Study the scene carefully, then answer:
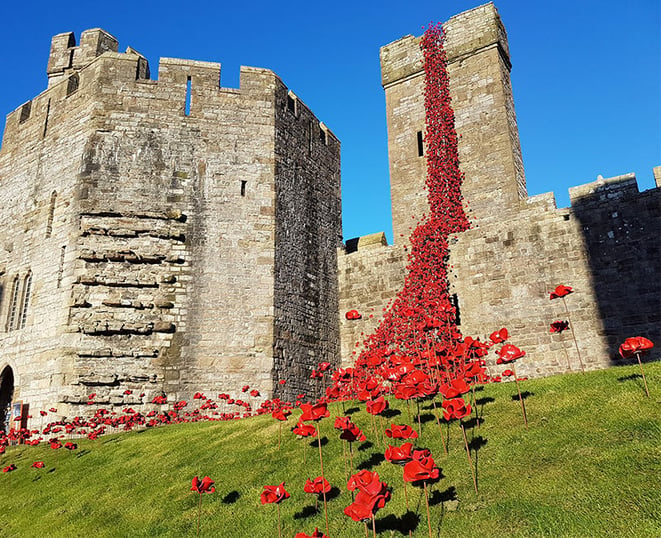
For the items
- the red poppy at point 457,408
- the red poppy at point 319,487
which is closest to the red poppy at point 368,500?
the red poppy at point 319,487

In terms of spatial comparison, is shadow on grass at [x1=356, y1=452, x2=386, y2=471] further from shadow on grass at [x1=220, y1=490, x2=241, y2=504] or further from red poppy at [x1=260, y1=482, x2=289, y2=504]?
red poppy at [x1=260, y1=482, x2=289, y2=504]

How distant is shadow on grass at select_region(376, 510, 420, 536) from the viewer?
16.4 ft

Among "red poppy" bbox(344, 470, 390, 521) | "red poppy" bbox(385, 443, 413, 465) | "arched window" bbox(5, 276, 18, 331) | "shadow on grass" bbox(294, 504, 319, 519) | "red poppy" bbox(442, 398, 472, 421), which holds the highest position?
"arched window" bbox(5, 276, 18, 331)

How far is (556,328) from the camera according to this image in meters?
7.57

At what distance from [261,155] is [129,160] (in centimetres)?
367

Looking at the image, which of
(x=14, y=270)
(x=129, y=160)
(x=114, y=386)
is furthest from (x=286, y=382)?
(x=14, y=270)

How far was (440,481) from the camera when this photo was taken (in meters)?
5.69

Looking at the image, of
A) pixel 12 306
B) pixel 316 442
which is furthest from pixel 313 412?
pixel 12 306

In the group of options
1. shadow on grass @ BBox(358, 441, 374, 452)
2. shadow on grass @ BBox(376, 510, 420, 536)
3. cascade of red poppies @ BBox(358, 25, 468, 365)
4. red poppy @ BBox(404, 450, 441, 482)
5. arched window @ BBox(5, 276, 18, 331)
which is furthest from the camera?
cascade of red poppies @ BBox(358, 25, 468, 365)

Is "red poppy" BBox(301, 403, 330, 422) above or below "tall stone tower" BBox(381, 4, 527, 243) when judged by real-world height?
below

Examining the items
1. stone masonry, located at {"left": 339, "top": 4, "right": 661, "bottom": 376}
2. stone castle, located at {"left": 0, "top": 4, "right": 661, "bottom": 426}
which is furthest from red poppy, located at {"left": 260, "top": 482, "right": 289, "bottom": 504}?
stone masonry, located at {"left": 339, "top": 4, "right": 661, "bottom": 376}

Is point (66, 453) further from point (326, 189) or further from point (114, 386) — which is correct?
point (326, 189)

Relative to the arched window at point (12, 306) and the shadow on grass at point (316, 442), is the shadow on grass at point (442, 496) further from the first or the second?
the arched window at point (12, 306)

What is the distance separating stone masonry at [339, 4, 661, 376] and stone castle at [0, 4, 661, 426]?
2.1 inches
